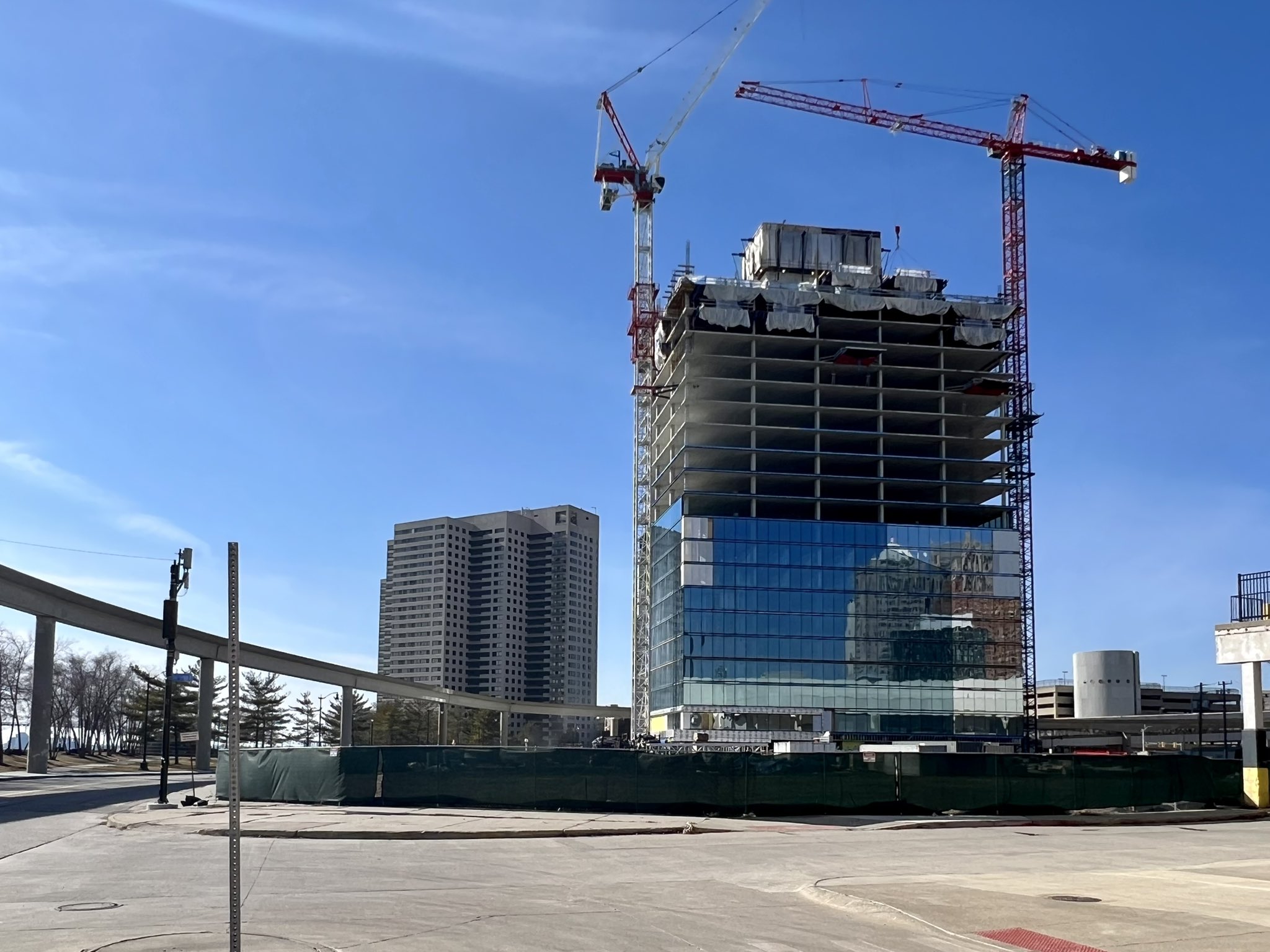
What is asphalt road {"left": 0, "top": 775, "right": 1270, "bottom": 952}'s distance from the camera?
13.9 metres

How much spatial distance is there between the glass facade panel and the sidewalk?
91.8 meters

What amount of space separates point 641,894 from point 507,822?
48.4 ft

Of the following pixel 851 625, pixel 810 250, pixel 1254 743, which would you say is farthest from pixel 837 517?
pixel 1254 743

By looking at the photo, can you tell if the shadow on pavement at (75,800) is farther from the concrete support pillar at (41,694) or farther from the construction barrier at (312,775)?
the concrete support pillar at (41,694)

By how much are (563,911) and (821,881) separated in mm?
5162

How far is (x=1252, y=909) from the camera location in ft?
53.5

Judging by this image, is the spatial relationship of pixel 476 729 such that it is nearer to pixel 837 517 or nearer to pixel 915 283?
pixel 837 517

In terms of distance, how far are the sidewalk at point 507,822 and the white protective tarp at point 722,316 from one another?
10275cm

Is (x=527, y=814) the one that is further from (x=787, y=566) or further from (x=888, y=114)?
(x=888, y=114)

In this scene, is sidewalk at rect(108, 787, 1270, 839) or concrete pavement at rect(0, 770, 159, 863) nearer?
sidewalk at rect(108, 787, 1270, 839)

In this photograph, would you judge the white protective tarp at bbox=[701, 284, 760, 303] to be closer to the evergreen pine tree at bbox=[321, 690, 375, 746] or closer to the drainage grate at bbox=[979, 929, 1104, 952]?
the evergreen pine tree at bbox=[321, 690, 375, 746]

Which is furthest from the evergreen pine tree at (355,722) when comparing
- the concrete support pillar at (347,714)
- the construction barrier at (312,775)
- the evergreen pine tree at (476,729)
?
the construction barrier at (312,775)

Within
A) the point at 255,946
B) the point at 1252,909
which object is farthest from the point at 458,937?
the point at 1252,909

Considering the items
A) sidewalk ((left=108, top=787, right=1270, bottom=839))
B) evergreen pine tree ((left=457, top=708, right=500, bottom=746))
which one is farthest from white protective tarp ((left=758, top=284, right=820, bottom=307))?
sidewalk ((left=108, top=787, right=1270, bottom=839))
